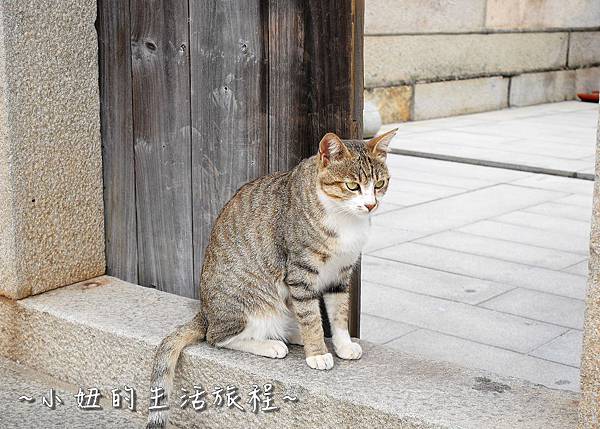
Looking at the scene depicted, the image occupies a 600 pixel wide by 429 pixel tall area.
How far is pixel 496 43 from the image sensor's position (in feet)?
40.0

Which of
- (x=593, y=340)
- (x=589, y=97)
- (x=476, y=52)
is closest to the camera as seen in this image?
(x=593, y=340)

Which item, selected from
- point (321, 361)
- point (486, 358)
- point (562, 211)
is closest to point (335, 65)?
point (321, 361)

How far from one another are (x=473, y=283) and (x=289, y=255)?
202cm

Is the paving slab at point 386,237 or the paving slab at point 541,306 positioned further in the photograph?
the paving slab at point 386,237

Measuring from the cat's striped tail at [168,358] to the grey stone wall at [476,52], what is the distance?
7512 millimetres

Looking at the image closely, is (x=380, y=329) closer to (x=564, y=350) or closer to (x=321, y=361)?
(x=564, y=350)

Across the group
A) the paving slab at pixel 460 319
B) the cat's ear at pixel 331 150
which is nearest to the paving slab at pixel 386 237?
the paving slab at pixel 460 319

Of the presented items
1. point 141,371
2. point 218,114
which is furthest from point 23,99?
point 141,371

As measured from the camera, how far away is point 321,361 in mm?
2816

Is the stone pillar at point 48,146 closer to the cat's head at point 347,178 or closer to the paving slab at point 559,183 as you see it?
the cat's head at point 347,178

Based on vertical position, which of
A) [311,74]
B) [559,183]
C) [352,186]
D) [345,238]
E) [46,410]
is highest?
[311,74]

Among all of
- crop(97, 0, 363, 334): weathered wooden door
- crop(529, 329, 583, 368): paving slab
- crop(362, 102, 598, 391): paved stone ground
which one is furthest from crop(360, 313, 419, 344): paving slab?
crop(97, 0, 363, 334): weathered wooden door

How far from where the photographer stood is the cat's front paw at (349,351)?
2.89 metres

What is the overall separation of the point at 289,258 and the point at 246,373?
0.39 metres
